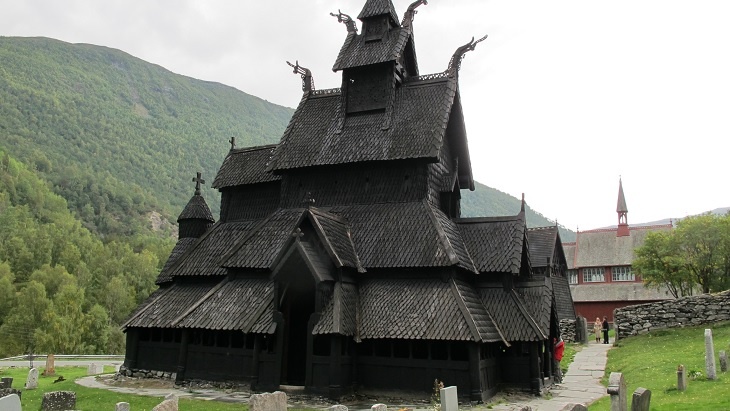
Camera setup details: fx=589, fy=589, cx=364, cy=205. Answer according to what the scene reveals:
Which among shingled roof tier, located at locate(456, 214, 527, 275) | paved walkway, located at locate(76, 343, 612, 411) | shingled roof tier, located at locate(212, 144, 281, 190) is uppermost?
shingled roof tier, located at locate(212, 144, 281, 190)

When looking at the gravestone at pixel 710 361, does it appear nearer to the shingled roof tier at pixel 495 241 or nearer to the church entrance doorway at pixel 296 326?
the shingled roof tier at pixel 495 241

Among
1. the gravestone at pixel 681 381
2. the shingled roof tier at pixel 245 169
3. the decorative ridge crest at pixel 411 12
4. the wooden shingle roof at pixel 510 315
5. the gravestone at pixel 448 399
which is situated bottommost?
the gravestone at pixel 448 399

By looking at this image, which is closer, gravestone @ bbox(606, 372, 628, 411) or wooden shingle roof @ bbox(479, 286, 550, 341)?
gravestone @ bbox(606, 372, 628, 411)

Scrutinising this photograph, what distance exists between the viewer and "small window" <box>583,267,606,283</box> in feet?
197

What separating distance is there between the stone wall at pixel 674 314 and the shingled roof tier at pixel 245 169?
69.2 feet

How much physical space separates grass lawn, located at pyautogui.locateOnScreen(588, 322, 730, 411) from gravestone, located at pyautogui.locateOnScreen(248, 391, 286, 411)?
858 centimetres

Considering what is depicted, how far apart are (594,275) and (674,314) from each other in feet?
101

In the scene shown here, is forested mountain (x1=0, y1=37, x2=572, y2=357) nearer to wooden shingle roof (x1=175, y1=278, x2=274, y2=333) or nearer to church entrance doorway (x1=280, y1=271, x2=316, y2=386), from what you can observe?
wooden shingle roof (x1=175, y1=278, x2=274, y2=333)

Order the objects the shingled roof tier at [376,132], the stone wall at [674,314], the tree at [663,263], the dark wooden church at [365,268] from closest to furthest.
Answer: the dark wooden church at [365,268], the shingled roof tier at [376,132], the stone wall at [674,314], the tree at [663,263]

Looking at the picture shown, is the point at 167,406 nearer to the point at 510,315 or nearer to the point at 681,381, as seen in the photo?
the point at 510,315

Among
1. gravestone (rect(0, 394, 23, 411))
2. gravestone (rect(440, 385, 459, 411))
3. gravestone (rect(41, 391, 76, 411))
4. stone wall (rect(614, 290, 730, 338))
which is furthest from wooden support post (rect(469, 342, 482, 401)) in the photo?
stone wall (rect(614, 290, 730, 338))

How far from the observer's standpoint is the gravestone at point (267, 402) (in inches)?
492

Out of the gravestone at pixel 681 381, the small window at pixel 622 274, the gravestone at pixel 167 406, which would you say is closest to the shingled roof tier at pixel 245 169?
the gravestone at pixel 167 406

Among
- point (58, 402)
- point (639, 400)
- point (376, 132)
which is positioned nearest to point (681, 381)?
point (639, 400)
